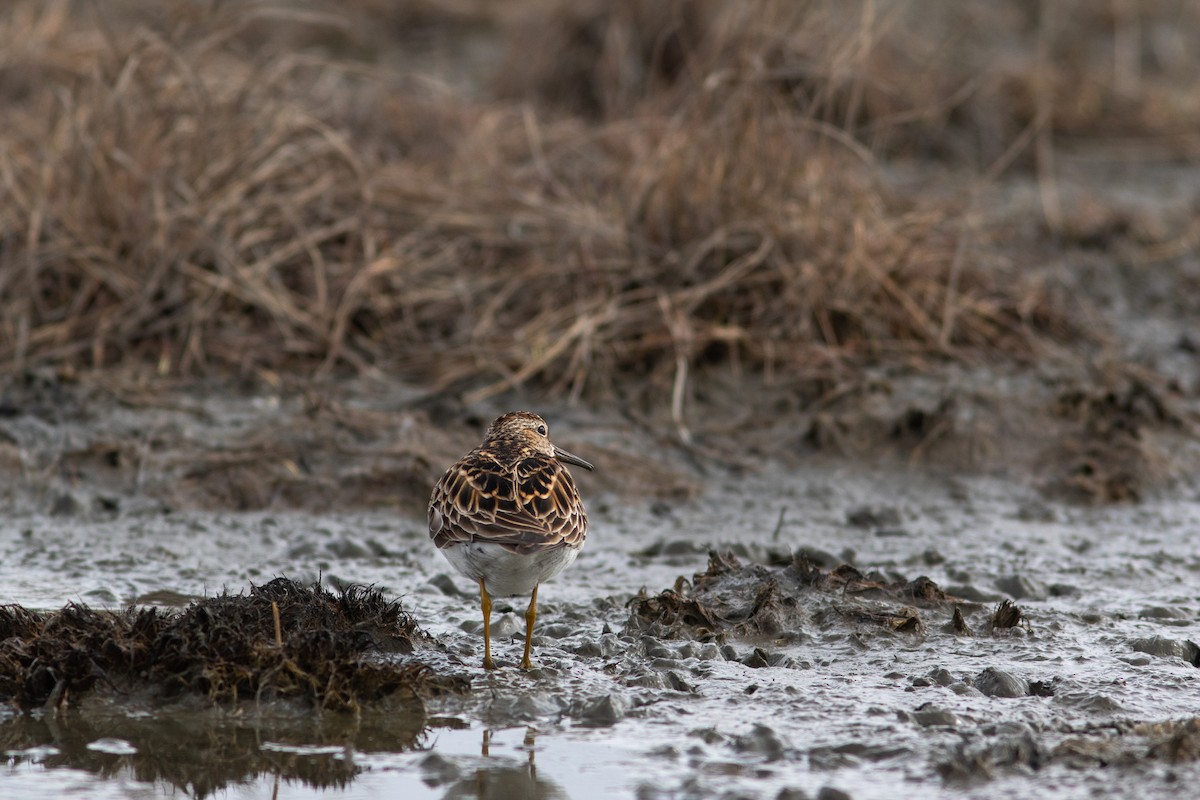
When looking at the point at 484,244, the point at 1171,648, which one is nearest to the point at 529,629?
the point at 1171,648

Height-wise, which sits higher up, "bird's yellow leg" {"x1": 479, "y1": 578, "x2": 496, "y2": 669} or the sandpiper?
the sandpiper

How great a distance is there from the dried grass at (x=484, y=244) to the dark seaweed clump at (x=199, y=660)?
330 cm

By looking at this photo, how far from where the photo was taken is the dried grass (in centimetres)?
877

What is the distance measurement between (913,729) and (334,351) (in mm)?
4818

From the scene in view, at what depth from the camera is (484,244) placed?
9.63m

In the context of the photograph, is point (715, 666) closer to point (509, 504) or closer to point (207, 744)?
point (509, 504)

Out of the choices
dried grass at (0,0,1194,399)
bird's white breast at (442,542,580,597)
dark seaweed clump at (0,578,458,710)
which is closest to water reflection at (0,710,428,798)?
dark seaweed clump at (0,578,458,710)

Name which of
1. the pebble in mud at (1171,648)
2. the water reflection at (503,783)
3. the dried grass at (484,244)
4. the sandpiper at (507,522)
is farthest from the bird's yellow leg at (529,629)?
the dried grass at (484,244)

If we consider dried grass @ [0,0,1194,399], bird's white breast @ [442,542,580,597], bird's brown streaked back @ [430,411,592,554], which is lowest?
bird's white breast @ [442,542,580,597]

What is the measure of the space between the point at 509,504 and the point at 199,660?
1158 mm

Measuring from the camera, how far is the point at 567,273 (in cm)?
913

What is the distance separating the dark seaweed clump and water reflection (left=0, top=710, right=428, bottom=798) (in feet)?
0.34

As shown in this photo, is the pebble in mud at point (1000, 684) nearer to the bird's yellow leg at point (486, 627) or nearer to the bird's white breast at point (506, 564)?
the bird's white breast at point (506, 564)

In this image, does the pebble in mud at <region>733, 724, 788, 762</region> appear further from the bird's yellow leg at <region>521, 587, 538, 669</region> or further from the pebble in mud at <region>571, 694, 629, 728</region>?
the bird's yellow leg at <region>521, 587, 538, 669</region>
